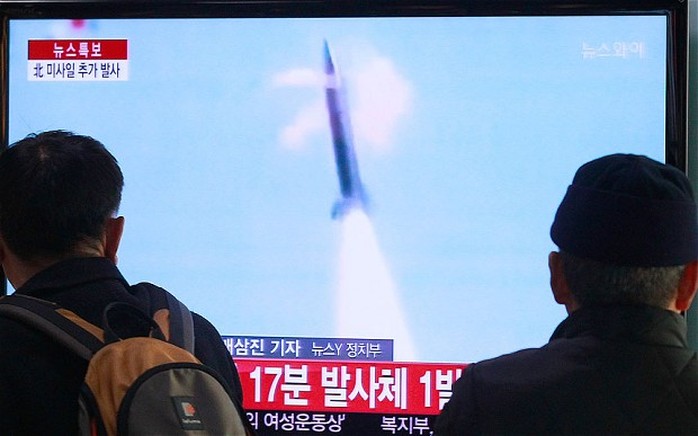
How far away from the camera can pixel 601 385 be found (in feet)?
3.79

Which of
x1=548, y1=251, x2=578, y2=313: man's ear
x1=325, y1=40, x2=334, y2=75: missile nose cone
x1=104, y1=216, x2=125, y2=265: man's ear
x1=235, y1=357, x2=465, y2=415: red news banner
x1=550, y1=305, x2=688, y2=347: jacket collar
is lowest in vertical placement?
x1=235, y1=357, x2=465, y2=415: red news banner

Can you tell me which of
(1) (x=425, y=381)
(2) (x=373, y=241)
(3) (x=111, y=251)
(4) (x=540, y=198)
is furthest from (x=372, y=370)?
(3) (x=111, y=251)

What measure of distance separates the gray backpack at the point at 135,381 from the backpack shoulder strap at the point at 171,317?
0.21ft

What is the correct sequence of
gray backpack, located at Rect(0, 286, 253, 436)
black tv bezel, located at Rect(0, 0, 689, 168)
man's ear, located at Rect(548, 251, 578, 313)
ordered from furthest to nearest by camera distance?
black tv bezel, located at Rect(0, 0, 689, 168) < man's ear, located at Rect(548, 251, 578, 313) < gray backpack, located at Rect(0, 286, 253, 436)

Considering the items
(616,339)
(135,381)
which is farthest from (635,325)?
(135,381)

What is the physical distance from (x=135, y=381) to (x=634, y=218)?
65cm

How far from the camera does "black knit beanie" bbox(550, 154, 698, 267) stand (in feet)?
3.80

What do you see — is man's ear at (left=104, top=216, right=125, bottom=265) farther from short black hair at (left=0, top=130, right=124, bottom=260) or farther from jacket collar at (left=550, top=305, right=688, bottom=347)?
jacket collar at (left=550, top=305, right=688, bottom=347)

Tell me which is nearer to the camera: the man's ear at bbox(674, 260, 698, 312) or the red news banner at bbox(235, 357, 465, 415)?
the man's ear at bbox(674, 260, 698, 312)

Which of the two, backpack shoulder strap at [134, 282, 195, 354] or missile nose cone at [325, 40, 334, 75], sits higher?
missile nose cone at [325, 40, 334, 75]

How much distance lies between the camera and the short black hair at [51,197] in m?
1.26

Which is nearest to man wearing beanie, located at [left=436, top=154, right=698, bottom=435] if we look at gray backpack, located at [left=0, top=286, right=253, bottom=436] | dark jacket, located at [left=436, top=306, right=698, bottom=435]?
dark jacket, located at [left=436, top=306, right=698, bottom=435]

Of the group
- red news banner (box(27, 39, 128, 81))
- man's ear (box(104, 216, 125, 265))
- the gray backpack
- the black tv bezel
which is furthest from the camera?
red news banner (box(27, 39, 128, 81))

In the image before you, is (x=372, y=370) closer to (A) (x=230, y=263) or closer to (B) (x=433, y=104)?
(A) (x=230, y=263)
